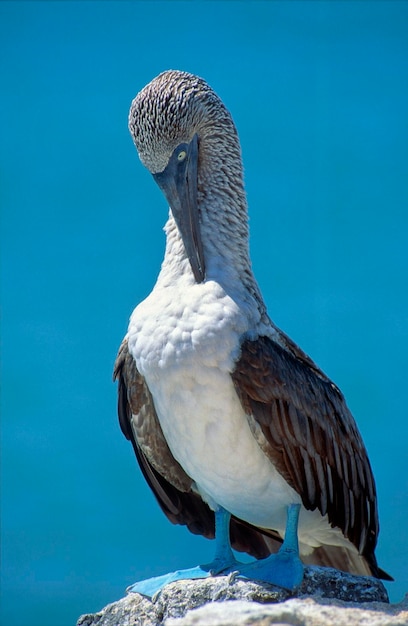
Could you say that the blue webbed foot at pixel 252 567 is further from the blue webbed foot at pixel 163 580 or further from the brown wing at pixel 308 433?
the brown wing at pixel 308 433

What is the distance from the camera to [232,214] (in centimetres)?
425

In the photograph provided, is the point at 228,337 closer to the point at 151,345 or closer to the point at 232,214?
the point at 151,345

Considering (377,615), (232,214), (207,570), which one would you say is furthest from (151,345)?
(377,615)

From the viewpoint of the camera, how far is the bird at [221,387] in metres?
3.89

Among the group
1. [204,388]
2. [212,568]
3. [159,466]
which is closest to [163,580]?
[212,568]

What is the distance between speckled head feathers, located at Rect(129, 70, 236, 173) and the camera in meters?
3.96

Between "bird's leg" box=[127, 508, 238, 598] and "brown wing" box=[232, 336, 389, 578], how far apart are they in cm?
42

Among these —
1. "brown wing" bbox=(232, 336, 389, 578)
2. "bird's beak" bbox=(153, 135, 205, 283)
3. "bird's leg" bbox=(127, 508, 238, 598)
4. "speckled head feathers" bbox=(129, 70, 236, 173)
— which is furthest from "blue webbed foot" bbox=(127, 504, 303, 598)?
"speckled head feathers" bbox=(129, 70, 236, 173)

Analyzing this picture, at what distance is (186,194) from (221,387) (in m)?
0.80

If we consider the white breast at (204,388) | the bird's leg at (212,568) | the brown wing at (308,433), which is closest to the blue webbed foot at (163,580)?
the bird's leg at (212,568)

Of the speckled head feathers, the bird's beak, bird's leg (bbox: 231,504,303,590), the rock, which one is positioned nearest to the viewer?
the rock

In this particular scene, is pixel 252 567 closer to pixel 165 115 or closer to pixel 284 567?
pixel 284 567

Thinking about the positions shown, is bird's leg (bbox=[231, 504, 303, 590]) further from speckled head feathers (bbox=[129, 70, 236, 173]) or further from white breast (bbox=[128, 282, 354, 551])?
speckled head feathers (bbox=[129, 70, 236, 173])

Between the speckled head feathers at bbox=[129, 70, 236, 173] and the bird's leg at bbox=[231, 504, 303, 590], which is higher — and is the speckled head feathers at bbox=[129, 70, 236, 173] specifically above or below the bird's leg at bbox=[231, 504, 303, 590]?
above
